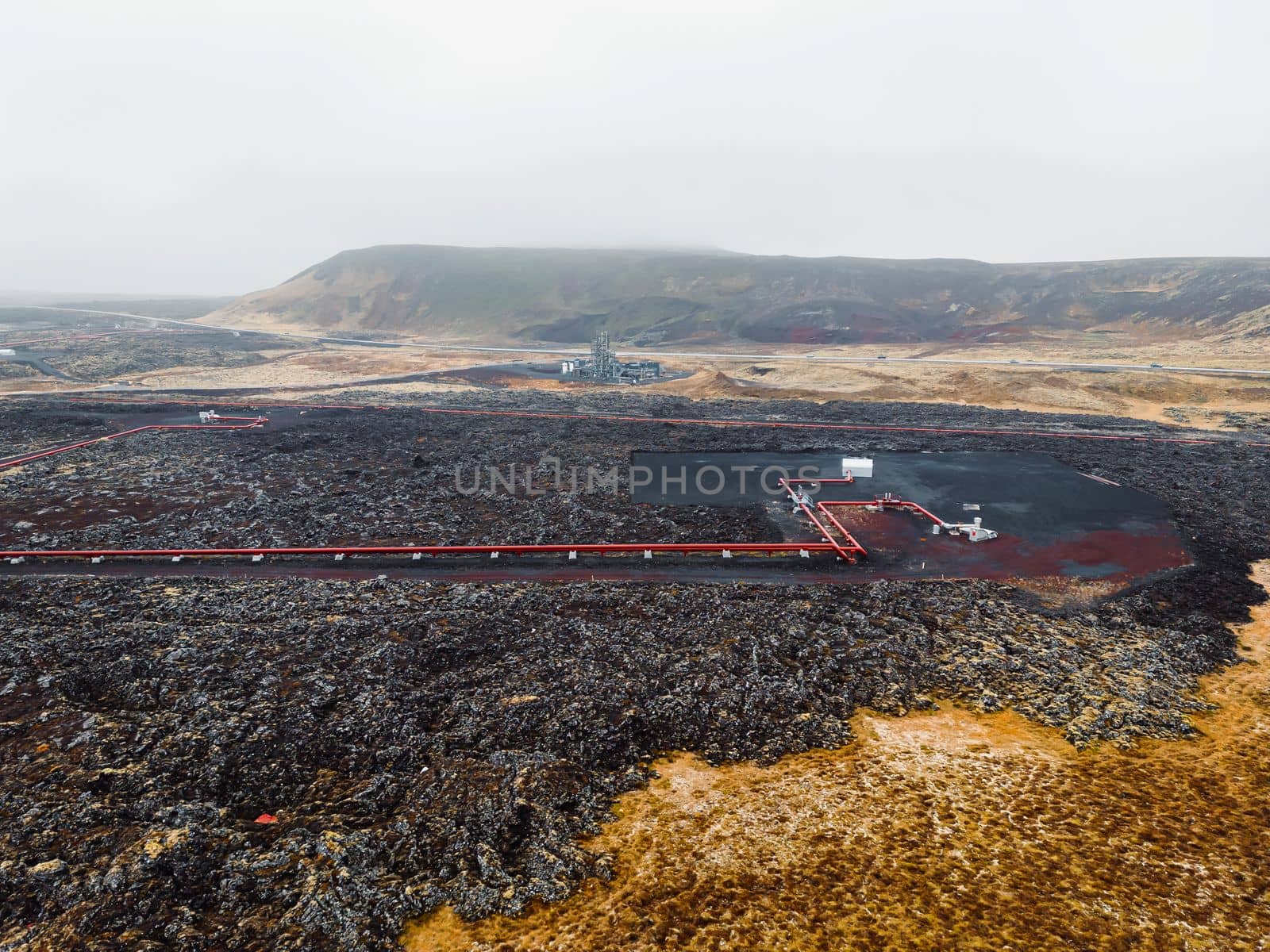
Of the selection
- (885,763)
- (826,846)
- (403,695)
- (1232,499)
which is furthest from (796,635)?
(1232,499)

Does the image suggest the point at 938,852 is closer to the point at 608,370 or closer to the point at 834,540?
the point at 834,540

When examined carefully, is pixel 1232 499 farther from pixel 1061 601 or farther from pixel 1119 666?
pixel 1119 666

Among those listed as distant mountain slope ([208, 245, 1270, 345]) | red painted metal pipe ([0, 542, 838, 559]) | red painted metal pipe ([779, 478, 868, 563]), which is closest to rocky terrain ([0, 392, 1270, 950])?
red painted metal pipe ([0, 542, 838, 559])

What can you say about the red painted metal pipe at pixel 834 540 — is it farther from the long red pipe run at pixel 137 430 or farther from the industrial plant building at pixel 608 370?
the industrial plant building at pixel 608 370

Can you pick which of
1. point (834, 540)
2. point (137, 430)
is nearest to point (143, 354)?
point (137, 430)

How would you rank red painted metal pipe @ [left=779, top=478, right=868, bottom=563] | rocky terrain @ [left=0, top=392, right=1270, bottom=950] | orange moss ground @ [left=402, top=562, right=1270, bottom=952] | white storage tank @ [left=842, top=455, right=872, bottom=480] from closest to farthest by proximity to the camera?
orange moss ground @ [left=402, top=562, right=1270, bottom=952], rocky terrain @ [left=0, top=392, right=1270, bottom=950], red painted metal pipe @ [left=779, top=478, right=868, bottom=563], white storage tank @ [left=842, top=455, right=872, bottom=480]

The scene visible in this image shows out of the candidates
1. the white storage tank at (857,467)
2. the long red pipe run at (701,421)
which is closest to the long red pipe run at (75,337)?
the long red pipe run at (701,421)

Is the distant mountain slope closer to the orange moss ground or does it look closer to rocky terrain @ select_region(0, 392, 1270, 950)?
rocky terrain @ select_region(0, 392, 1270, 950)
